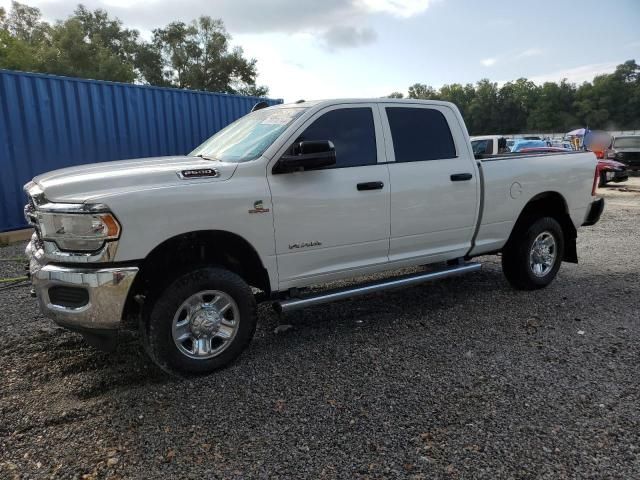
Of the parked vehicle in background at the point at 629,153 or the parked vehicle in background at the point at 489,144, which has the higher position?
the parked vehicle in background at the point at 489,144

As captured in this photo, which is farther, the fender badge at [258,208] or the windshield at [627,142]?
the windshield at [627,142]

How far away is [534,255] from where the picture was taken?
537cm

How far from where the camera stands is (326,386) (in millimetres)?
3322

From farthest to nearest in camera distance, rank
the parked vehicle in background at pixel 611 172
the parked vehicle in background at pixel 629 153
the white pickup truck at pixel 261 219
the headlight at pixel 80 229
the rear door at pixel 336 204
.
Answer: the parked vehicle in background at pixel 629 153
the parked vehicle in background at pixel 611 172
the rear door at pixel 336 204
the white pickup truck at pixel 261 219
the headlight at pixel 80 229

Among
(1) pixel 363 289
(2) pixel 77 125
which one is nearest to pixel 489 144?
(2) pixel 77 125

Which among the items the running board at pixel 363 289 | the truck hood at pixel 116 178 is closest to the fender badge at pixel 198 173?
the truck hood at pixel 116 178

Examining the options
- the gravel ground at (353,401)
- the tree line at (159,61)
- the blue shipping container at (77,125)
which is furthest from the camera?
the tree line at (159,61)

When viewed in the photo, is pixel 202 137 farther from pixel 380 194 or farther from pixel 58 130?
pixel 380 194

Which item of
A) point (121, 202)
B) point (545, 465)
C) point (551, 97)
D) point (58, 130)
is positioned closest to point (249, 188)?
point (121, 202)

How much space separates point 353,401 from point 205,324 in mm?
1128

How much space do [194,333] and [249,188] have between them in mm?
1075

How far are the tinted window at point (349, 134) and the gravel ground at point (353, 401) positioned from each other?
1.51m

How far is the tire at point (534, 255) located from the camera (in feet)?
17.0

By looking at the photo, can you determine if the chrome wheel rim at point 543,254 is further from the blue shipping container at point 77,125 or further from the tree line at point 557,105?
the tree line at point 557,105
